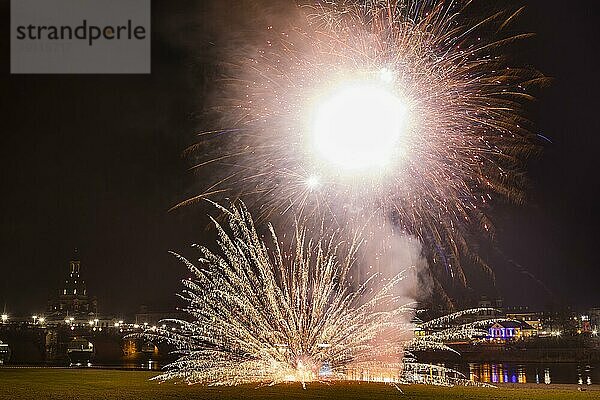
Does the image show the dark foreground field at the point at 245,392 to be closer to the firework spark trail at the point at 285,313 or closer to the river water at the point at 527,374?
the firework spark trail at the point at 285,313

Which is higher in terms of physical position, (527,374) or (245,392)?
(245,392)

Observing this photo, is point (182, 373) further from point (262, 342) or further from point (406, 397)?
point (406, 397)

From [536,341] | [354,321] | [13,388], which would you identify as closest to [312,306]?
[354,321]

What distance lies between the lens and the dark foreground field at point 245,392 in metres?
22.7

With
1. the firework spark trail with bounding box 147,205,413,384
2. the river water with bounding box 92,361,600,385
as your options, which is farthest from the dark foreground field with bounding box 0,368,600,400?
the river water with bounding box 92,361,600,385

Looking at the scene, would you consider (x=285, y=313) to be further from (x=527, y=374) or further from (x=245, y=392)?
(x=527, y=374)

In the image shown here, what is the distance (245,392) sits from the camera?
23844mm

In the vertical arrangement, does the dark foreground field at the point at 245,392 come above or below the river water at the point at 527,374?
above

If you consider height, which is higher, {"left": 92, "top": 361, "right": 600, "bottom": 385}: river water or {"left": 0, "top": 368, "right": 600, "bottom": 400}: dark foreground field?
{"left": 0, "top": 368, "right": 600, "bottom": 400}: dark foreground field

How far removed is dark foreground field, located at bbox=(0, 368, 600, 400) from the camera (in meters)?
22.7

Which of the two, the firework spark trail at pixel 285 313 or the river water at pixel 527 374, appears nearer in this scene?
the firework spark trail at pixel 285 313

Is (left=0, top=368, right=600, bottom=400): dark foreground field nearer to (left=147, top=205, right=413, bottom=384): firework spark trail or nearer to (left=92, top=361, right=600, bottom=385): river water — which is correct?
(left=147, top=205, right=413, bottom=384): firework spark trail

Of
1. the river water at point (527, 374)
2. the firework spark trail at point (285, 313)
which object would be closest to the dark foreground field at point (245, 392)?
the firework spark trail at point (285, 313)

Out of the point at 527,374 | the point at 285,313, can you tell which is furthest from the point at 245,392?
the point at 527,374
